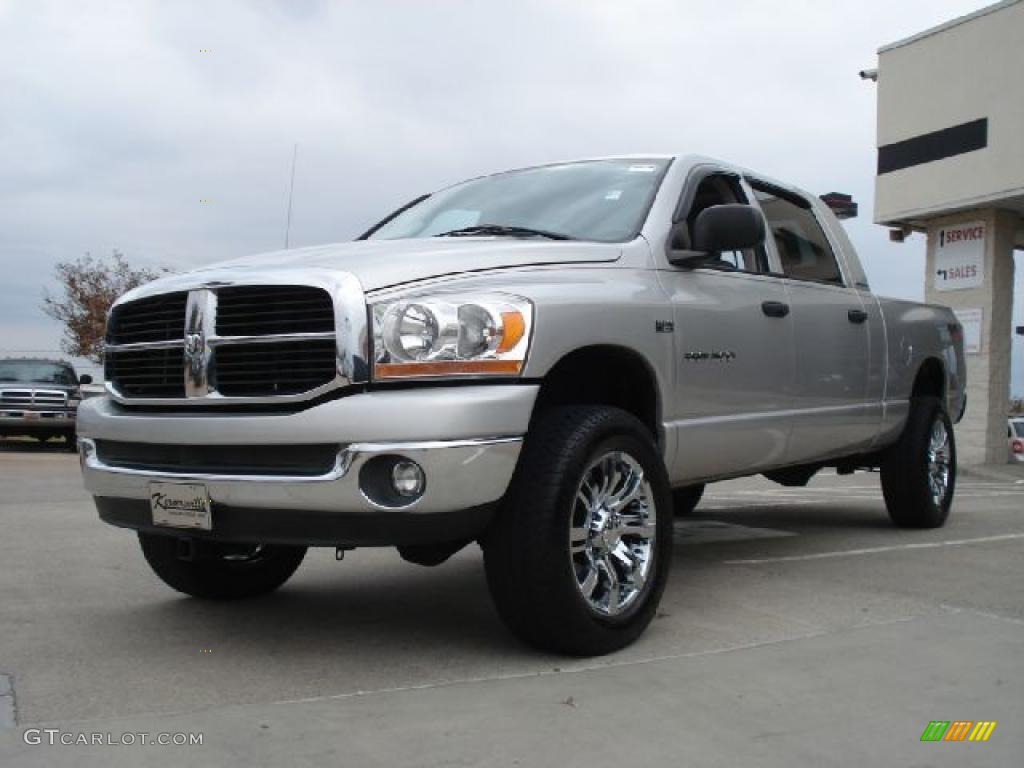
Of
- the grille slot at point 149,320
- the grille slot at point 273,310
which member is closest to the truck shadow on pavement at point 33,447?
the grille slot at point 149,320

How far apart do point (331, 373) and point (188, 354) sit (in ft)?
2.08

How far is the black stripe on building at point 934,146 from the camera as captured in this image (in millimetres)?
17797

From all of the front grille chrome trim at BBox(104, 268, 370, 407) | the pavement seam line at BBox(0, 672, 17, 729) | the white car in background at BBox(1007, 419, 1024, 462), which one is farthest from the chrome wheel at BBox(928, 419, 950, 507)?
the white car in background at BBox(1007, 419, 1024, 462)

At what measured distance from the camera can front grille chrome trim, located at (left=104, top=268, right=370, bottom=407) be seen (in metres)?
3.49

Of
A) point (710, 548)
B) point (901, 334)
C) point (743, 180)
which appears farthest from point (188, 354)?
point (901, 334)

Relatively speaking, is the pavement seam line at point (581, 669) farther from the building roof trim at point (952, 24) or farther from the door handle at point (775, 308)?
the building roof trim at point (952, 24)

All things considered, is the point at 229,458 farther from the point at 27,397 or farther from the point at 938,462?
the point at 27,397

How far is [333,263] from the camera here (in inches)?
148

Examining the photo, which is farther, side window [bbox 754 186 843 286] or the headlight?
side window [bbox 754 186 843 286]

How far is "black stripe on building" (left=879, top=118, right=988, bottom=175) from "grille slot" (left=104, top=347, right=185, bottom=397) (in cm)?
1678

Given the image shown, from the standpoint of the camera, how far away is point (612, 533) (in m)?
3.93

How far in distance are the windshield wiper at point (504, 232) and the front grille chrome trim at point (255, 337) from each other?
115 centimetres

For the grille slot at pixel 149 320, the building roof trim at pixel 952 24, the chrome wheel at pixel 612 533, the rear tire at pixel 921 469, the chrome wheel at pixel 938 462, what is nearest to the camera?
the chrome wheel at pixel 612 533

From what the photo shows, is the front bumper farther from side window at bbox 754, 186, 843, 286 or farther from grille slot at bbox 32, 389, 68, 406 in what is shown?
grille slot at bbox 32, 389, 68, 406
